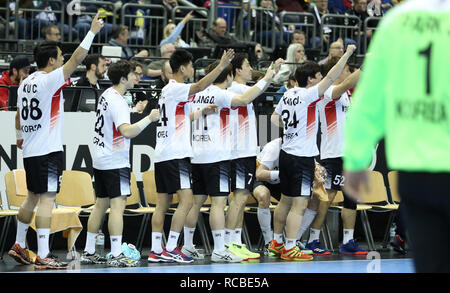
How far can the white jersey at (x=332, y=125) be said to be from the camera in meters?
10.5

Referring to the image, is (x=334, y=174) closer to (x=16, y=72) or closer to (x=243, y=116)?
(x=243, y=116)

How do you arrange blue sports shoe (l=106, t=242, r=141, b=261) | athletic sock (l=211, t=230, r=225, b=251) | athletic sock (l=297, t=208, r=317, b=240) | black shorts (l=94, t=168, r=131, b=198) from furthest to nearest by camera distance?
1. athletic sock (l=297, t=208, r=317, b=240)
2. athletic sock (l=211, t=230, r=225, b=251)
3. blue sports shoe (l=106, t=242, r=141, b=261)
4. black shorts (l=94, t=168, r=131, b=198)

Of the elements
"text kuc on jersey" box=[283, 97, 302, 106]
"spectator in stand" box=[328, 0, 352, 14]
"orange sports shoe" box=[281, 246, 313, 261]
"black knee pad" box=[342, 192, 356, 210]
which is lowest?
"orange sports shoe" box=[281, 246, 313, 261]

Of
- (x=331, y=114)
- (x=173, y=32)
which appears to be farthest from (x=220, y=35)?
(x=331, y=114)

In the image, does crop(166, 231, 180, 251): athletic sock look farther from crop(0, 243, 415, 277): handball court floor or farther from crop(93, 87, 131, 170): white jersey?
crop(93, 87, 131, 170): white jersey

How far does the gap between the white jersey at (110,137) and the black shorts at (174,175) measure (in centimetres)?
46

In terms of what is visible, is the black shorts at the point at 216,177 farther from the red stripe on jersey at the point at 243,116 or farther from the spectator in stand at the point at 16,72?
the spectator in stand at the point at 16,72

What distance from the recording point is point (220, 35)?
48.8 feet

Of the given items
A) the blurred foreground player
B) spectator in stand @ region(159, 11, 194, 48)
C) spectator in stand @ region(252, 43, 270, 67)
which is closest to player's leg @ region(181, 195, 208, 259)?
spectator in stand @ region(252, 43, 270, 67)

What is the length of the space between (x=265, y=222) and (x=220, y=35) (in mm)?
5247

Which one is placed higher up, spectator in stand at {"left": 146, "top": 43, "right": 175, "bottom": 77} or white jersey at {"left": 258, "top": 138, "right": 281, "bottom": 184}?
spectator in stand at {"left": 146, "top": 43, "right": 175, "bottom": 77}

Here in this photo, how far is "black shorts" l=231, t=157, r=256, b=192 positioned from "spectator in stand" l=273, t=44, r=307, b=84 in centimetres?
Answer: 380

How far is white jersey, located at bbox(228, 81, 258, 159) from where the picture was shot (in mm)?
9891
